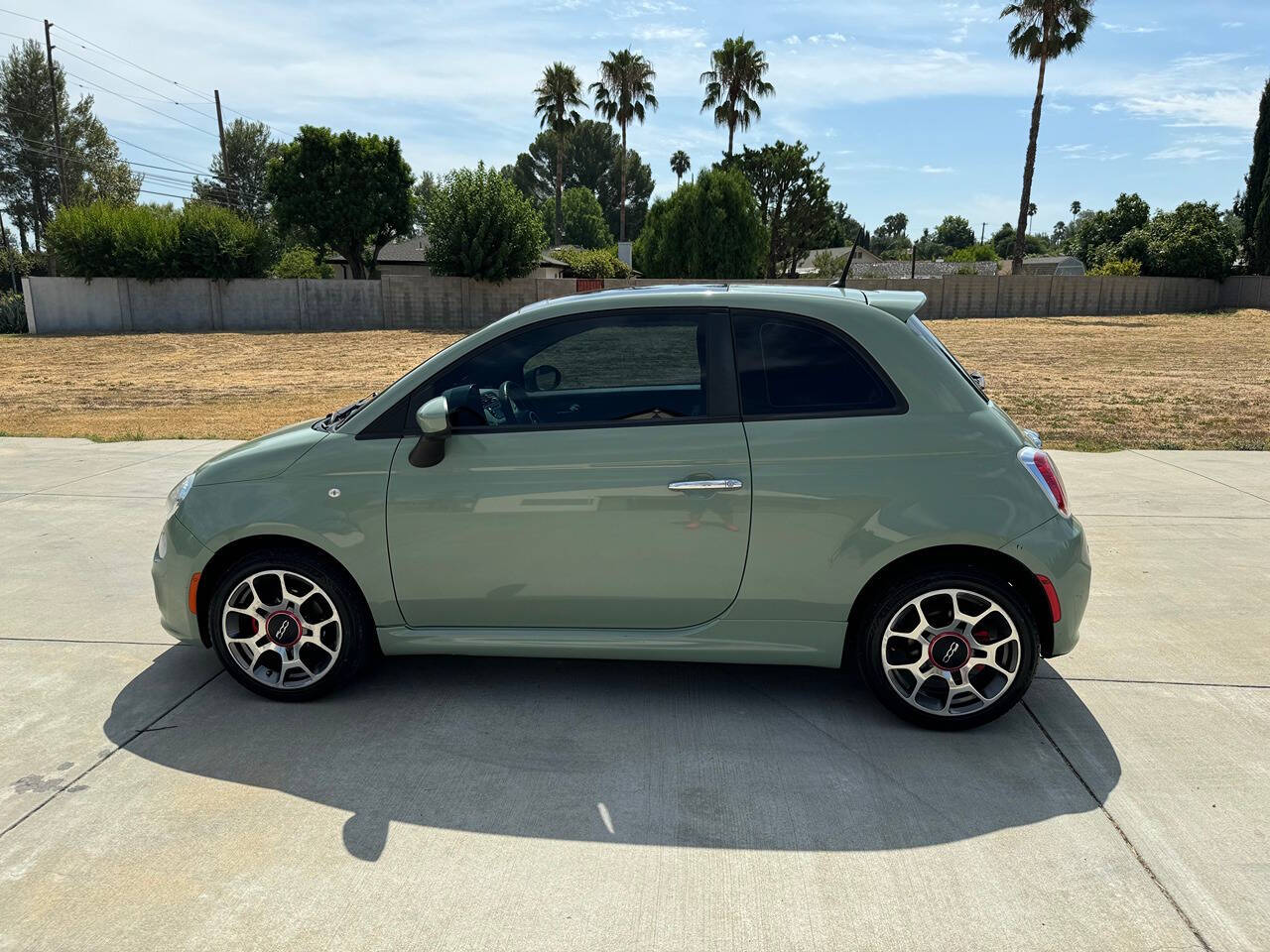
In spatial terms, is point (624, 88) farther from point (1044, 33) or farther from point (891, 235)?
point (891, 235)

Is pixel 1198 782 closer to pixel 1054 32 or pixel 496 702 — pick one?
pixel 496 702

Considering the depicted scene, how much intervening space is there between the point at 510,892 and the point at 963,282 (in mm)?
42978

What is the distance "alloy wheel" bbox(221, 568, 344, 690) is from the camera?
12.7 feet

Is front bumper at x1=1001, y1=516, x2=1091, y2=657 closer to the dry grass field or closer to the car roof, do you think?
the car roof

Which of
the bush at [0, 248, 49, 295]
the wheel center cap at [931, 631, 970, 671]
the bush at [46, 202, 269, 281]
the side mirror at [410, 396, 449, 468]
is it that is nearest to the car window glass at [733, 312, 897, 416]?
the wheel center cap at [931, 631, 970, 671]

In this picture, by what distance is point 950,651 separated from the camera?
3641 mm

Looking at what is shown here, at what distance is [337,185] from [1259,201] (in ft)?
146

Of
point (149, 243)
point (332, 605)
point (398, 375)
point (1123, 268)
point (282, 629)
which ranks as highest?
point (149, 243)

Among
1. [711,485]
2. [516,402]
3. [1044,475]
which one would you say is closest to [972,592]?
[1044,475]

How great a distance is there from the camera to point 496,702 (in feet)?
13.2

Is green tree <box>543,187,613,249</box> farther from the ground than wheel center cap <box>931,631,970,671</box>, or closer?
farther from the ground

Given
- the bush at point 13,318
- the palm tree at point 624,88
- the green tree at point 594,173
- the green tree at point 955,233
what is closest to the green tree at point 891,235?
the green tree at point 955,233

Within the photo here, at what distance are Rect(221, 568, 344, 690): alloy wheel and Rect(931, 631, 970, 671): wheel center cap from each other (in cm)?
248

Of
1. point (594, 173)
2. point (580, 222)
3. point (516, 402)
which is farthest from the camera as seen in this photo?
point (594, 173)
